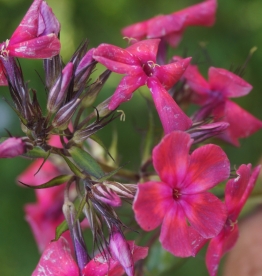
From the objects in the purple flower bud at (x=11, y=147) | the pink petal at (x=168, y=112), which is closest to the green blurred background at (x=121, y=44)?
the pink petal at (x=168, y=112)

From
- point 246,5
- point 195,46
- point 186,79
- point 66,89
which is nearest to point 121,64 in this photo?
point 66,89

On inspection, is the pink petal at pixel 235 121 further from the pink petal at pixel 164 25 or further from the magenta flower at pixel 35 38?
the magenta flower at pixel 35 38

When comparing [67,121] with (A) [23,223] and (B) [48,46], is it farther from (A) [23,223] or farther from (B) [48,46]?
(A) [23,223]

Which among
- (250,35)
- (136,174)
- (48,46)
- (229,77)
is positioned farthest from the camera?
(250,35)

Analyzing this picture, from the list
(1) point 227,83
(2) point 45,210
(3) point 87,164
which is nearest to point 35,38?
(3) point 87,164

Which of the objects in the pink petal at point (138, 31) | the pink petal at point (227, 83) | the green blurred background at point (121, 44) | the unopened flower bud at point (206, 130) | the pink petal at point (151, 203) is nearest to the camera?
the pink petal at point (151, 203)

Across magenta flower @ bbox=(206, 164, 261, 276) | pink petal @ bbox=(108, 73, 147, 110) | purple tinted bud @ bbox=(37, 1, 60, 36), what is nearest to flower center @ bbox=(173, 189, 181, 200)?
magenta flower @ bbox=(206, 164, 261, 276)
